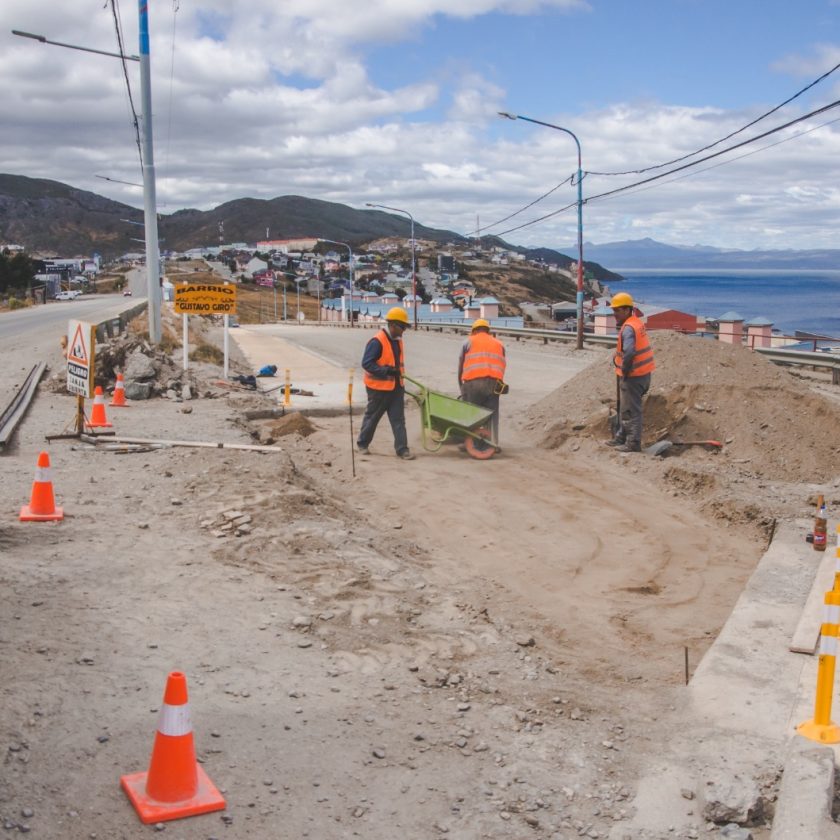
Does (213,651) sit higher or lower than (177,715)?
lower

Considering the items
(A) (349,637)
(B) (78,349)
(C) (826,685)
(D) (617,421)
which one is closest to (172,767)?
(A) (349,637)

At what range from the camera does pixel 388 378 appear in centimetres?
1181

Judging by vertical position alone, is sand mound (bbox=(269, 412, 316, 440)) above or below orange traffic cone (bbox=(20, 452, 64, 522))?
below

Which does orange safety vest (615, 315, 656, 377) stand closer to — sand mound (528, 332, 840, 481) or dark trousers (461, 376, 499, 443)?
sand mound (528, 332, 840, 481)

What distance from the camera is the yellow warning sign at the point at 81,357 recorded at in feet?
35.1

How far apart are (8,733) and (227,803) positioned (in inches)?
40.6

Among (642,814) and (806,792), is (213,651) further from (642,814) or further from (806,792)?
(806,792)

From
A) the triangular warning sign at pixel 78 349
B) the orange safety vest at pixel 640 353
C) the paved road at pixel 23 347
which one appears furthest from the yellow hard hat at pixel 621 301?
the paved road at pixel 23 347

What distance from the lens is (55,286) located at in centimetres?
9681

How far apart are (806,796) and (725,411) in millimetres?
9122

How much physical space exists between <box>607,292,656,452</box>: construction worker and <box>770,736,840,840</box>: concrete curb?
7.66 metres

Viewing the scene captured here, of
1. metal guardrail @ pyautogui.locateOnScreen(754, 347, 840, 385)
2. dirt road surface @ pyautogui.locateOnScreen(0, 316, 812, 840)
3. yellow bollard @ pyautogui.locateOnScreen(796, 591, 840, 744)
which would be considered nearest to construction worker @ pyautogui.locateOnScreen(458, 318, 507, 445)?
dirt road surface @ pyautogui.locateOnScreen(0, 316, 812, 840)

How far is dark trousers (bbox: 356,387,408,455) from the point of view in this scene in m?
11.9

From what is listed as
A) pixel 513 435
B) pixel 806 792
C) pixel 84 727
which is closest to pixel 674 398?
pixel 513 435
